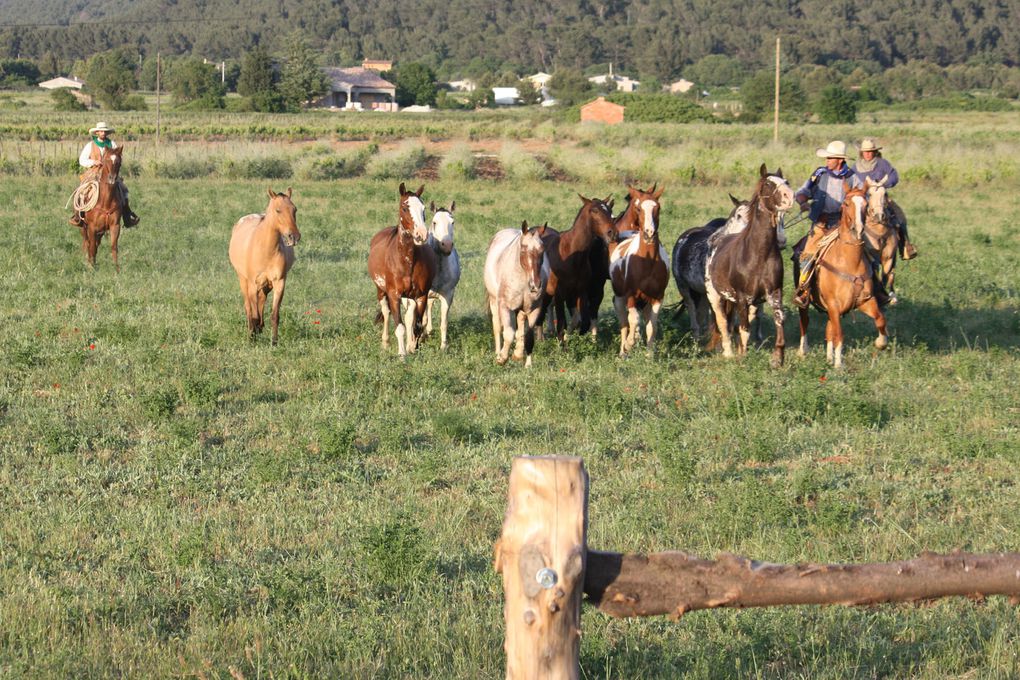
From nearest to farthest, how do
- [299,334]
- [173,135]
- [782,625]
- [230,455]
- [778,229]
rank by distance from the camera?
1. [782,625]
2. [230,455]
3. [778,229]
4. [299,334]
5. [173,135]

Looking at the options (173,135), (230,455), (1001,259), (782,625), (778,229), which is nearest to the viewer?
(782,625)

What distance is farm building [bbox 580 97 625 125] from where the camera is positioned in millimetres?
84506

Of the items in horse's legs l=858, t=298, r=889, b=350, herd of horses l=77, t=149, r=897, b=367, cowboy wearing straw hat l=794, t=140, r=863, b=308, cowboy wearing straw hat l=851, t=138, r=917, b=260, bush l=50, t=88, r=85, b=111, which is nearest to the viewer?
herd of horses l=77, t=149, r=897, b=367

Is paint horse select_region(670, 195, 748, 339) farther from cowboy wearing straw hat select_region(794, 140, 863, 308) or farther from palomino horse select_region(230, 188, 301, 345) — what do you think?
palomino horse select_region(230, 188, 301, 345)

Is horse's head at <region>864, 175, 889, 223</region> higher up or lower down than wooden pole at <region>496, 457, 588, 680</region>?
higher up

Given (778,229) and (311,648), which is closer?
(311,648)

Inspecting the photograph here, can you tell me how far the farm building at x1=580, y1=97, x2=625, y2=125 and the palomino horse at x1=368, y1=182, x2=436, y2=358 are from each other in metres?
71.9

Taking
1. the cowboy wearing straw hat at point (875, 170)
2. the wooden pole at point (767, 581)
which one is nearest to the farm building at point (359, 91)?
the cowboy wearing straw hat at point (875, 170)

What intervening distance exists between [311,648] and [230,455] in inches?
147

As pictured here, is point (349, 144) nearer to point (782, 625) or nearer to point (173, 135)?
point (173, 135)

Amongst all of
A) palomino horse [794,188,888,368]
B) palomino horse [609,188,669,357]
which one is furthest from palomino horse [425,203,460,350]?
palomino horse [794,188,888,368]

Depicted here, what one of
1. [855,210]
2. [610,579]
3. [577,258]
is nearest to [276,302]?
[577,258]

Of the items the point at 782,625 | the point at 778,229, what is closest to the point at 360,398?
the point at 778,229

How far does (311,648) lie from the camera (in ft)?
18.5
